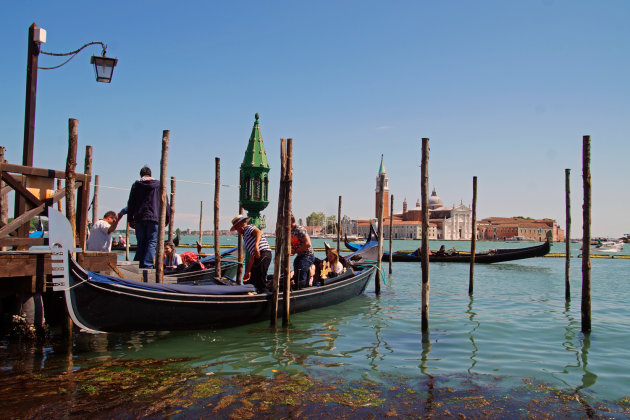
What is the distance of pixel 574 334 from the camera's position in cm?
625

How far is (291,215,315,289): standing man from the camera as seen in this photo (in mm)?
6823

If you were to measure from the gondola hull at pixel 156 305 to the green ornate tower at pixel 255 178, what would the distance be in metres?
6.16

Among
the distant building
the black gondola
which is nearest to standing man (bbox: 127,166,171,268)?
the black gondola

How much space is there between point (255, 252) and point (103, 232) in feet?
6.55

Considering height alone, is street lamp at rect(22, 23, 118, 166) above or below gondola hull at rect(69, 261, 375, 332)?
above

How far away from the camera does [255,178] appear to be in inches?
496

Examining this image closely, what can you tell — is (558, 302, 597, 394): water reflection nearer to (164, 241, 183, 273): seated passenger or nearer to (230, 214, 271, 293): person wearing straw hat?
(230, 214, 271, 293): person wearing straw hat

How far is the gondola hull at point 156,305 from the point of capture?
457 centimetres

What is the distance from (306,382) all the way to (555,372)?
7.77ft

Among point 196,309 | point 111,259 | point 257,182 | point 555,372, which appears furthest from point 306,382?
point 257,182

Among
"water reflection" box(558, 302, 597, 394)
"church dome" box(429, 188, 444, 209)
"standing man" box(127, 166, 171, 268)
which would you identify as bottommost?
"water reflection" box(558, 302, 597, 394)

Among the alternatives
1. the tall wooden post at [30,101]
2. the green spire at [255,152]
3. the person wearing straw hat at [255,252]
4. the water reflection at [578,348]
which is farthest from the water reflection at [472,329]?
the green spire at [255,152]

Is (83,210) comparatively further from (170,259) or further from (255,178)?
(255,178)

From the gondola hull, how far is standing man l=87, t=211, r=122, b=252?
1536mm
